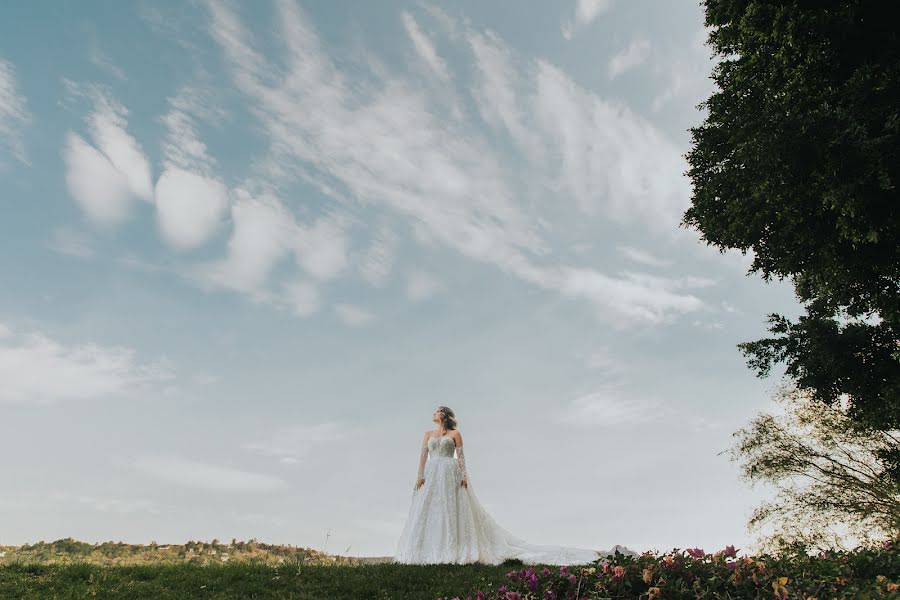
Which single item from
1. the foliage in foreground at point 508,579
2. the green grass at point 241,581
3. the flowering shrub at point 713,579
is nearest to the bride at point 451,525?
the foliage in foreground at point 508,579

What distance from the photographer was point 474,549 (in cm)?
1589

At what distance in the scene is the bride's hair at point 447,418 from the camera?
1752 cm

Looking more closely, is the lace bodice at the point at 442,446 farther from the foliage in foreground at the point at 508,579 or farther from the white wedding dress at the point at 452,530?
the foliage in foreground at the point at 508,579

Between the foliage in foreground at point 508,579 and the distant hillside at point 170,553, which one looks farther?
the distant hillside at point 170,553

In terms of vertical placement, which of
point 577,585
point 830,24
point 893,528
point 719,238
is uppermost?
point 830,24

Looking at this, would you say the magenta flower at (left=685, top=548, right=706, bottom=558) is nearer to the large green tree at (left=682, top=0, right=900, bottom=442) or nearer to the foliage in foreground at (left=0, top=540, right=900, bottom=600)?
the foliage in foreground at (left=0, top=540, right=900, bottom=600)

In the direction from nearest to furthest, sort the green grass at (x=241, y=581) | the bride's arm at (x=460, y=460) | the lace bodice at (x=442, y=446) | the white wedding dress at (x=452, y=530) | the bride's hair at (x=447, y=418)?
the green grass at (x=241, y=581), the white wedding dress at (x=452, y=530), the bride's arm at (x=460, y=460), the lace bodice at (x=442, y=446), the bride's hair at (x=447, y=418)

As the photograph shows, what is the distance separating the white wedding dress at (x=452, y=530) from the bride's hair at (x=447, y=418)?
41cm

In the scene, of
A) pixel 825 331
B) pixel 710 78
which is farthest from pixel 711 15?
pixel 825 331

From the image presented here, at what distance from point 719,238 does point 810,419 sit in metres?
12.8

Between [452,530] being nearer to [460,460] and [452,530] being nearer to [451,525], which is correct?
[451,525]

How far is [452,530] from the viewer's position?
16.0 m

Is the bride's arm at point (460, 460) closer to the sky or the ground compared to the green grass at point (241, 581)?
closer to the sky

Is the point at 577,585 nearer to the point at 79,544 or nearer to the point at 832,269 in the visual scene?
the point at 832,269
